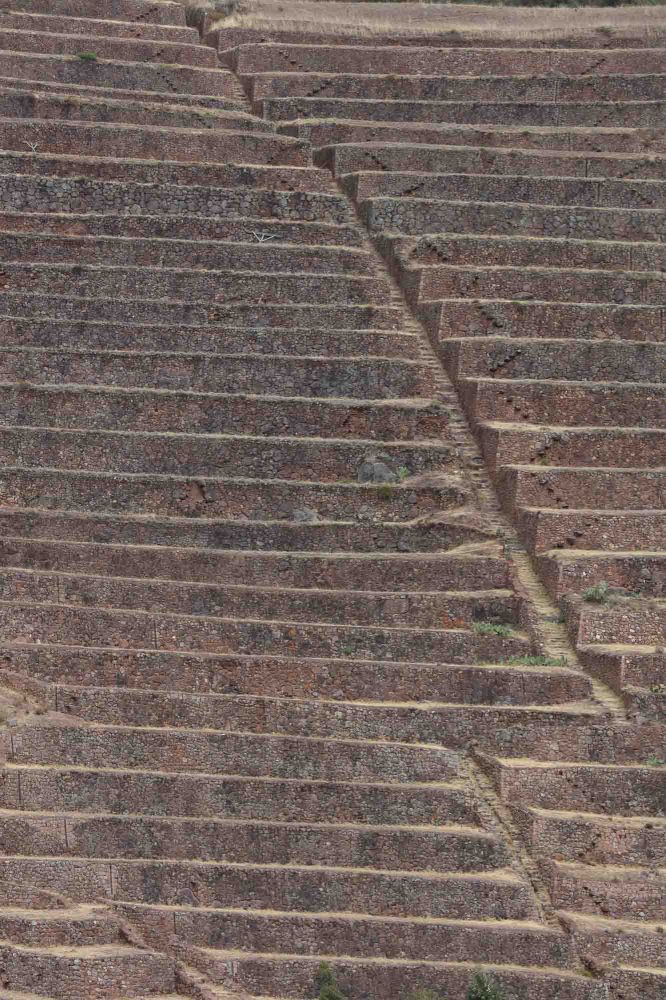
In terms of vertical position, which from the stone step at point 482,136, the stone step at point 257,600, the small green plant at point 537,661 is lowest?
the small green plant at point 537,661

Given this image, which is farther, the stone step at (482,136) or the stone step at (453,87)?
the stone step at (453,87)

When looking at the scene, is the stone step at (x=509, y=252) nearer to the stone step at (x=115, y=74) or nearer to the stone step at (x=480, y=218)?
the stone step at (x=480, y=218)

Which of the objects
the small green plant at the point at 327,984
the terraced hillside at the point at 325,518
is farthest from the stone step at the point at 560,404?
the small green plant at the point at 327,984

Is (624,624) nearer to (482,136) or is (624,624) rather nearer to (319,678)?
(319,678)

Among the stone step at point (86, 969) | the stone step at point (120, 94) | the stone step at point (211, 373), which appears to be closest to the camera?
the stone step at point (86, 969)

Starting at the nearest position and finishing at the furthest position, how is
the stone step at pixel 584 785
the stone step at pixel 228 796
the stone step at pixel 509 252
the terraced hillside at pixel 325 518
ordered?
the terraced hillside at pixel 325 518
the stone step at pixel 228 796
the stone step at pixel 584 785
the stone step at pixel 509 252

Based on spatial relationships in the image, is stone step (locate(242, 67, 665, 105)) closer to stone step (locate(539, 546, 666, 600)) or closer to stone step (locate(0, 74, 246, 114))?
stone step (locate(0, 74, 246, 114))

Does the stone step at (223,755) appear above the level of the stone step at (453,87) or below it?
below
